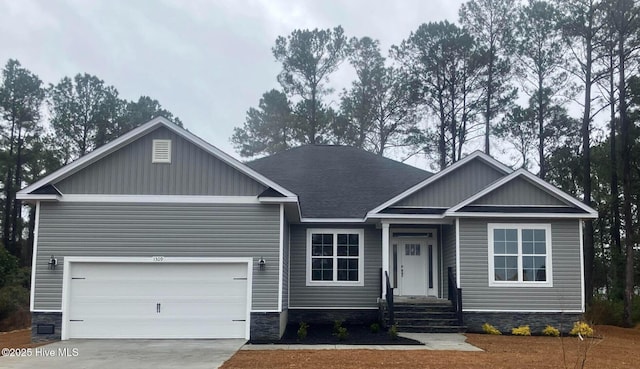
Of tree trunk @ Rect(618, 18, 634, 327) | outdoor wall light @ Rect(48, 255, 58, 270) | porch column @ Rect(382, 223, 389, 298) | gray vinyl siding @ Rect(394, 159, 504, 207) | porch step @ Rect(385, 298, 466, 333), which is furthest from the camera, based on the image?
tree trunk @ Rect(618, 18, 634, 327)

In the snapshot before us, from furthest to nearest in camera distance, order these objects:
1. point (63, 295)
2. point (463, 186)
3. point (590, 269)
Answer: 1. point (590, 269)
2. point (463, 186)
3. point (63, 295)

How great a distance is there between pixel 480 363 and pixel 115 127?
28640mm

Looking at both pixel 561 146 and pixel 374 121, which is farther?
pixel 374 121

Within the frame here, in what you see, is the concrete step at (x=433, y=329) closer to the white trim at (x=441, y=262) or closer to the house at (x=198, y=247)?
the house at (x=198, y=247)

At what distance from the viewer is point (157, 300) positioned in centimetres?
1428

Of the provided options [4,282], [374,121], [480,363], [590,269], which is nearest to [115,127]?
[4,282]

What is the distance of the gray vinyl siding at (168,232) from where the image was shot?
1423 centimetres

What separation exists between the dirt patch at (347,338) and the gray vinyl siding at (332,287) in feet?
4.21

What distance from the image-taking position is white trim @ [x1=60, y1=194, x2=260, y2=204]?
14.3 meters

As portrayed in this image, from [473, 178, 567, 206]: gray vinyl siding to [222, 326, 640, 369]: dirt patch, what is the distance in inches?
152

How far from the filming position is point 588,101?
82.6ft

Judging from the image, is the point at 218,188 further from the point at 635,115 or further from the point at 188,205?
the point at 635,115

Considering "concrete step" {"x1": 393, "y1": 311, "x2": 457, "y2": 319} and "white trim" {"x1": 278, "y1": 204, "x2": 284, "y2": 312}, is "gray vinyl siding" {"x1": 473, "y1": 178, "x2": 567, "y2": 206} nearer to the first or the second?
"concrete step" {"x1": 393, "y1": 311, "x2": 457, "y2": 319}

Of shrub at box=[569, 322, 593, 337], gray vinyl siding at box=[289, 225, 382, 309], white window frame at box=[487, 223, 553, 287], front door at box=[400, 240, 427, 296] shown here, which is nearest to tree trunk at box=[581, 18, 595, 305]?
front door at box=[400, 240, 427, 296]
